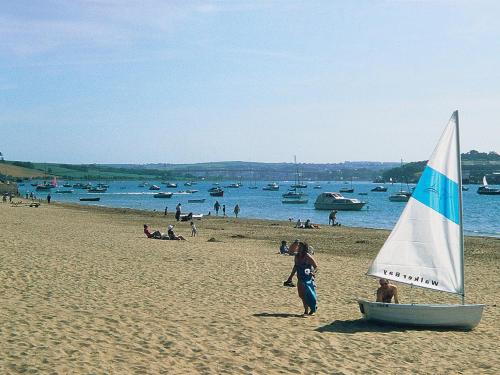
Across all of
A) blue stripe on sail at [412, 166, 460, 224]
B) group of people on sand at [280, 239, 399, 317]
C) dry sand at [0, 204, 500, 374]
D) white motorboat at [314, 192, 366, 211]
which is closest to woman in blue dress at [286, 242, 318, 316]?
group of people on sand at [280, 239, 399, 317]

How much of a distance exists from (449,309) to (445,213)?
199 centimetres

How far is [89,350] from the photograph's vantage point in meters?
9.48

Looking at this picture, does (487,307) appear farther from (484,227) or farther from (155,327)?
(484,227)

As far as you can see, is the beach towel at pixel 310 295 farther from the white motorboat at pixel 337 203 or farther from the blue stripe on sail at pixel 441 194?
the white motorboat at pixel 337 203

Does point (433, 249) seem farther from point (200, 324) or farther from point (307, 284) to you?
point (200, 324)

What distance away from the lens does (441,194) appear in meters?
12.7

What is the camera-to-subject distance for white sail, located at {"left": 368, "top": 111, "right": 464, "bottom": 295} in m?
12.5

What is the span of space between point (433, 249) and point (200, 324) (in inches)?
199

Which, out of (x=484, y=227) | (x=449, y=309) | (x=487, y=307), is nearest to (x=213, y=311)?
(x=449, y=309)

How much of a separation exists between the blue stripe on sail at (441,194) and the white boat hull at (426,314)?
6.08ft

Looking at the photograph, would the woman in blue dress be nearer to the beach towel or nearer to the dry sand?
the beach towel

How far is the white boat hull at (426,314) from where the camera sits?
40.9ft

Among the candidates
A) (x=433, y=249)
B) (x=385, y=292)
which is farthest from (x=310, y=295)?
(x=433, y=249)

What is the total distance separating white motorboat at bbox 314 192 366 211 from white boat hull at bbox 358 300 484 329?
7029 cm
